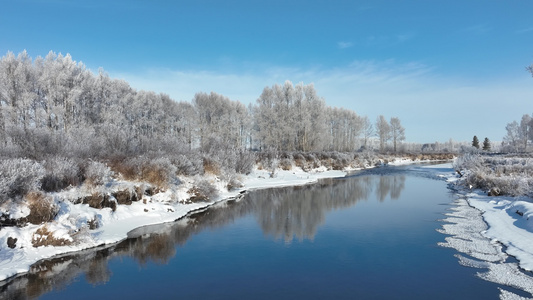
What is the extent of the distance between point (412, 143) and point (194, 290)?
145m

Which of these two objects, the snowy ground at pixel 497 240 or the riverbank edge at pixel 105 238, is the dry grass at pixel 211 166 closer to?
the riverbank edge at pixel 105 238

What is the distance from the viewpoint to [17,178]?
860 centimetres

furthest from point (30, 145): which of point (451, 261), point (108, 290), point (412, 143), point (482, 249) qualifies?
point (412, 143)

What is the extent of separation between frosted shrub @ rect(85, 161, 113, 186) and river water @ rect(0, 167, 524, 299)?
2.45 metres

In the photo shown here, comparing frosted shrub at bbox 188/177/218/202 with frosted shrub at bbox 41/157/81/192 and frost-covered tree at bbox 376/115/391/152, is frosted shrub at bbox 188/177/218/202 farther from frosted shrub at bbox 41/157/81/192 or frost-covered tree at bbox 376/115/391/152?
frost-covered tree at bbox 376/115/391/152

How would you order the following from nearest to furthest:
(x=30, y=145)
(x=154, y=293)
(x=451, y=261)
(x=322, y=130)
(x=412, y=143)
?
(x=154, y=293), (x=451, y=261), (x=30, y=145), (x=322, y=130), (x=412, y=143)

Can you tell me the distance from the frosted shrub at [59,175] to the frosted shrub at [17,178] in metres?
0.52

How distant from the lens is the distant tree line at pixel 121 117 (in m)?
15.5

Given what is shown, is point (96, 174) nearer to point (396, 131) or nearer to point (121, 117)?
point (121, 117)

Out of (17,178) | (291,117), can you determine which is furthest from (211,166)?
(291,117)

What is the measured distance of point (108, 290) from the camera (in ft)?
20.4

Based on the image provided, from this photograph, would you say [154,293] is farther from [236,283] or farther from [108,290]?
[236,283]

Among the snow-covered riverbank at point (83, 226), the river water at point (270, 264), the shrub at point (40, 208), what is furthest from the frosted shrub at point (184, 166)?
the shrub at point (40, 208)

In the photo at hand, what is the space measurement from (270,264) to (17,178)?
22.7ft
